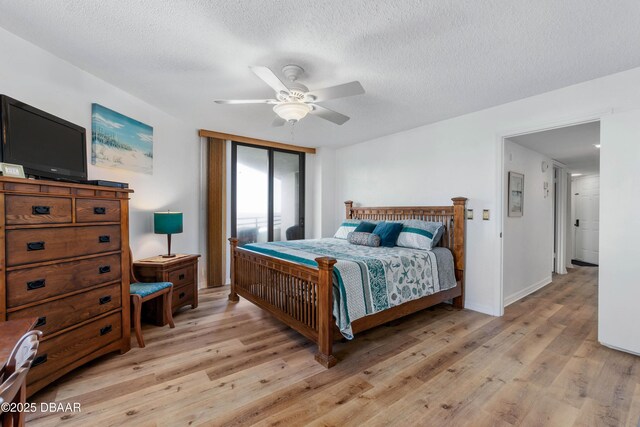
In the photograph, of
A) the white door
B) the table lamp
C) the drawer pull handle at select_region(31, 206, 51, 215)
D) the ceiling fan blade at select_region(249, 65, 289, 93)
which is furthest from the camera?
the white door

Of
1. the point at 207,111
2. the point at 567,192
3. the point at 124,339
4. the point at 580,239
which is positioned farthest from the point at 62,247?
the point at 580,239

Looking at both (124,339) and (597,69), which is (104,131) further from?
(597,69)

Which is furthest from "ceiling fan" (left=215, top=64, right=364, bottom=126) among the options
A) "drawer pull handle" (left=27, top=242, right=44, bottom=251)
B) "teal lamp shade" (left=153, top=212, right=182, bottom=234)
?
"teal lamp shade" (left=153, top=212, right=182, bottom=234)

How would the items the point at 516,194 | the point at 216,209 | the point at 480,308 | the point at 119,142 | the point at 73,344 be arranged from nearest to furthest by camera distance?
the point at 73,344 < the point at 119,142 < the point at 480,308 < the point at 516,194 < the point at 216,209

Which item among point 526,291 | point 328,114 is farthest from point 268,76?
point 526,291

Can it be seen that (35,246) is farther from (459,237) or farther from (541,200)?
(541,200)

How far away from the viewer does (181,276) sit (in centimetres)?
324

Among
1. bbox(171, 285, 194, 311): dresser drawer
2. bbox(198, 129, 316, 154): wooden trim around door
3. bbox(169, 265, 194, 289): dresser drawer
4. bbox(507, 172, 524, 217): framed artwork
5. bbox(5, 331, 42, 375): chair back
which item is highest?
bbox(198, 129, 316, 154): wooden trim around door

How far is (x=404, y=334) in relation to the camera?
2.78 metres

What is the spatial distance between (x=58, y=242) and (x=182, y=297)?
63.3 inches

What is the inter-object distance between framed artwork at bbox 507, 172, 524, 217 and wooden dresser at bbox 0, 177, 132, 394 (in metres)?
4.28

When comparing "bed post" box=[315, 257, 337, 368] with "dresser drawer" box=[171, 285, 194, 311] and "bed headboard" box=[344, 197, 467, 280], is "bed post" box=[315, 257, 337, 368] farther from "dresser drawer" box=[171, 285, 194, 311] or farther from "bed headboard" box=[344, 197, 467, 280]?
"bed headboard" box=[344, 197, 467, 280]

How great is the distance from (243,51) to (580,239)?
27.2 ft

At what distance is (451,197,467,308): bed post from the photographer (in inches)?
136
